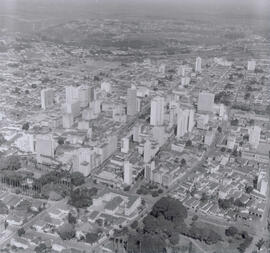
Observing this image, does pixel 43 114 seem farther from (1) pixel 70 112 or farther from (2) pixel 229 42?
(2) pixel 229 42

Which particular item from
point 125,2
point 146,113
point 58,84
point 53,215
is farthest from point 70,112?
point 125,2

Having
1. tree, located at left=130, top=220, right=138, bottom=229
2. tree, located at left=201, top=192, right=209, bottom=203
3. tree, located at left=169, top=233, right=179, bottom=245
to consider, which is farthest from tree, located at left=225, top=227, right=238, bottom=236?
tree, located at left=130, top=220, right=138, bottom=229

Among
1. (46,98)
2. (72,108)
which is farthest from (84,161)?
(46,98)

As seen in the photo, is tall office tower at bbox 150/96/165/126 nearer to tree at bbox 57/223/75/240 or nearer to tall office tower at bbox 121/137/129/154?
tall office tower at bbox 121/137/129/154

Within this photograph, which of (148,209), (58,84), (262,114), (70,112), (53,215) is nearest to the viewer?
(53,215)

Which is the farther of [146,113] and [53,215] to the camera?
[146,113]

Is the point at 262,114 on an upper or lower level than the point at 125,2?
lower
